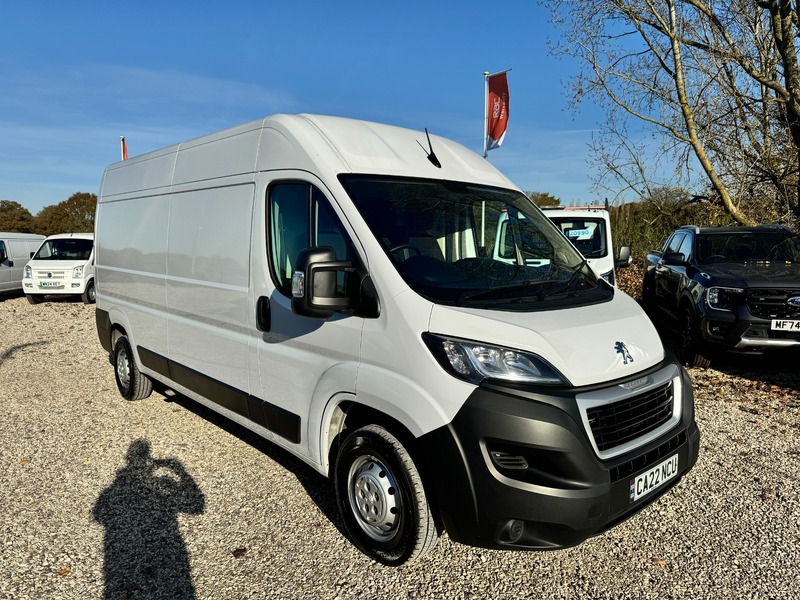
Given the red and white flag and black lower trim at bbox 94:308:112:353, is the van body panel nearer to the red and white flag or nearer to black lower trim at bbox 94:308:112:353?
black lower trim at bbox 94:308:112:353

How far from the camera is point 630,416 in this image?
2777 mm

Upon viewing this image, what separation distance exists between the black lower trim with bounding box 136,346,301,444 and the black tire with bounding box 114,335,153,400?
0.70 m

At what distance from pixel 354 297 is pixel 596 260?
26.1 feet

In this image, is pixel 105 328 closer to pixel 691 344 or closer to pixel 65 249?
pixel 691 344

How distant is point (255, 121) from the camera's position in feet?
12.6

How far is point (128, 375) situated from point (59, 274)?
34.3ft

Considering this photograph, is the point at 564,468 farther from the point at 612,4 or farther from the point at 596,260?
the point at 612,4

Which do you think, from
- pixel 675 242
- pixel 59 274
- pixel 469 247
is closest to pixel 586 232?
pixel 675 242

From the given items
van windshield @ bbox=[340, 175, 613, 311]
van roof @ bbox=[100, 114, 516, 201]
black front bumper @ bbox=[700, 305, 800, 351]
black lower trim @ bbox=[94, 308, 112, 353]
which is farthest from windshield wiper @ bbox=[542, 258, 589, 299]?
black lower trim @ bbox=[94, 308, 112, 353]

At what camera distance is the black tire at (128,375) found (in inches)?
234

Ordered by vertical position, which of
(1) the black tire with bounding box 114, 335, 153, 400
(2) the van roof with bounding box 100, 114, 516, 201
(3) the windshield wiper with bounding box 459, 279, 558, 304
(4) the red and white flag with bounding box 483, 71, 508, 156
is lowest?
(1) the black tire with bounding box 114, 335, 153, 400

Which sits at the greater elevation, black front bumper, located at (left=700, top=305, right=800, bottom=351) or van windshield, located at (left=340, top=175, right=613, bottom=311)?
van windshield, located at (left=340, top=175, right=613, bottom=311)

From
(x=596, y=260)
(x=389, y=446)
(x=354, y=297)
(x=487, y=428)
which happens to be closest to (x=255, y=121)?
(x=354, y=297)

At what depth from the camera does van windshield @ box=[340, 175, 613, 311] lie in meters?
2.92
